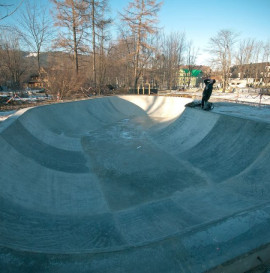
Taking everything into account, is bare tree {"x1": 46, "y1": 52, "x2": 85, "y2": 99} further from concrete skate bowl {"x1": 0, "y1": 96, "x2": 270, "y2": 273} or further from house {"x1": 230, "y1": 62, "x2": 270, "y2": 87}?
house {"x1": 230, "y1": 62, "x2": 270, "y2": 87}

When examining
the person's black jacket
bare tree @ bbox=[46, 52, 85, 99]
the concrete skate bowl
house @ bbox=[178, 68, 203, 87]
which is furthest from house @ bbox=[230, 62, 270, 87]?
the concrete skate bowl

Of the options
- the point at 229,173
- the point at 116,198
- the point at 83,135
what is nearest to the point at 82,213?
the point at 116,198

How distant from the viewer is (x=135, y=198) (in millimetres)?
4793

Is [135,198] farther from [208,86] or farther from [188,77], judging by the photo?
[188,77]

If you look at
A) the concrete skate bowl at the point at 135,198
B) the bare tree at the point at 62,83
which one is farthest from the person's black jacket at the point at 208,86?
the bare tree at the point at 62,83

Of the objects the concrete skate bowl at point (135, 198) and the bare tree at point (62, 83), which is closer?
the concrete skate bowl at point (135, 198)

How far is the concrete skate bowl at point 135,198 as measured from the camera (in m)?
2.39

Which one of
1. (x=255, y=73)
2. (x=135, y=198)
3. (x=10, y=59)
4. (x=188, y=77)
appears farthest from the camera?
(x=188, y=77)

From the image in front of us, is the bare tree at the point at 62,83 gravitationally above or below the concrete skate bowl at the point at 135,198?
Result: above

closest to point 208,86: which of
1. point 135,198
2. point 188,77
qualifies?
point 135,198

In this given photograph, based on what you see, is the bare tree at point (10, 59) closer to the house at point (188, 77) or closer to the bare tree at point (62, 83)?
the bare tree at point (62, 83)

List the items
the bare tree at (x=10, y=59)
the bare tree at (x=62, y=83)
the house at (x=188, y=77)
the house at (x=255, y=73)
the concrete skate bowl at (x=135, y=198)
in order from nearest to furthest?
the concrete skate bowl at (x=135, y=198), the bare tree at (x=62, y=83), the bare tree at (x=10, y=59), the house at (x=255, y=73), the house at (x=188, y=77)

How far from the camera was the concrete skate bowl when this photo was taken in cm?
239

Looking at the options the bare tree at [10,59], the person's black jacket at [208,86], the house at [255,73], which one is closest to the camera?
the person's black jacket at [208,86]
